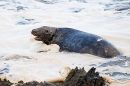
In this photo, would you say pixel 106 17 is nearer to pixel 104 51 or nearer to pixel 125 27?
pixel 125 27

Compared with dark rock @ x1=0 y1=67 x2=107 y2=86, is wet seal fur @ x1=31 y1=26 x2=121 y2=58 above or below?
above

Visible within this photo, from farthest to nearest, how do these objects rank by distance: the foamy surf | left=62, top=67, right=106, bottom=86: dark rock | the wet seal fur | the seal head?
1. the seal head
2. the wet seal fur
3. the foamy surf
4. left=62, top=67, right=106, bottom=86: dark rock

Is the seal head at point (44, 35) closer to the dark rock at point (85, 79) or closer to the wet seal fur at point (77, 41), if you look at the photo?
the wet seal fur at point (77, 41)

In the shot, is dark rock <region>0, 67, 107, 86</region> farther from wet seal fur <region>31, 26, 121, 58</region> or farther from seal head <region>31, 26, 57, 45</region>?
seal head <region>31, 26, 57, 45</region>

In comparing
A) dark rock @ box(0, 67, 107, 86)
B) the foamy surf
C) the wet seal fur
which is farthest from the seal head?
dark rock @ box(0, 67, 107, 86)

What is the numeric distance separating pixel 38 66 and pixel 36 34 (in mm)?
1688

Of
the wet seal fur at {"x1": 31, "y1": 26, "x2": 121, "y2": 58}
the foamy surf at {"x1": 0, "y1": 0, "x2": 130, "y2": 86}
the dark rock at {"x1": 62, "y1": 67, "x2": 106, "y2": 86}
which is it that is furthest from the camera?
the wet seal fur at {"x1": 31, "y1": 26, "x2": 121, "y2": 58}

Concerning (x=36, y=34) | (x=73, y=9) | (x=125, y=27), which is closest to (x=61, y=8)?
(x=73, y=9)

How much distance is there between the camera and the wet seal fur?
18.4 feet

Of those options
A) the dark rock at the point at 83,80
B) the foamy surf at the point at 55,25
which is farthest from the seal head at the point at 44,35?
the dark rock at the point at 83,80

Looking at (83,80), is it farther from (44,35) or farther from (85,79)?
(44,35)

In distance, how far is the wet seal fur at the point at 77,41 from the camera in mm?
5605

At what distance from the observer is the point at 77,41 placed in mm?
6039

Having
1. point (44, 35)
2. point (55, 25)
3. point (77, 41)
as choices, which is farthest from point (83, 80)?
point (55, 25)
